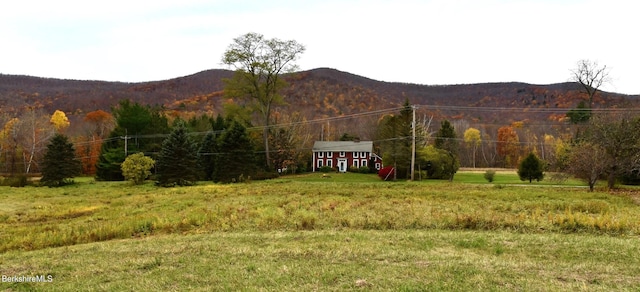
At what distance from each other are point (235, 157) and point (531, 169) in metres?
29.2

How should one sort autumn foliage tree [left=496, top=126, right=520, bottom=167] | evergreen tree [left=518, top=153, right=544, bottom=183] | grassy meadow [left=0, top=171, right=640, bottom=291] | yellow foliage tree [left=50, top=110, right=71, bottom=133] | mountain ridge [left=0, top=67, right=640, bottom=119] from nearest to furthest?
grassy meadow [left=0, top=171, right=640, bottom=291], evergreen tree [left=518, top=153, right=544, bottom=183], autumn foliage tree [left=496, top=126, right=520, bottom=167], yellow foliage tree [left=50, top=110, right=71, bottom=133], mountain ridge [left=0, top=67, right=640, bottom=119]

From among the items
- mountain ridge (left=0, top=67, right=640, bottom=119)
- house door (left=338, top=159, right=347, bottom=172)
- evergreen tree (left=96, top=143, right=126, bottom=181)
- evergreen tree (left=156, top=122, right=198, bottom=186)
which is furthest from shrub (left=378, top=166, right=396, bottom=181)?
mountain ridge (left=0, top=67, right=640, bottom=119)

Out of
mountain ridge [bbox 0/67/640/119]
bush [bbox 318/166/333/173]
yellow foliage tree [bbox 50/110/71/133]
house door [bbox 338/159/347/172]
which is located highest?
mountain ridge [bbox 0/67/640/119]

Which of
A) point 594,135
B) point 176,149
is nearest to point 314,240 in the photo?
point 594,135

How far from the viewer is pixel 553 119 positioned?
92812 mm

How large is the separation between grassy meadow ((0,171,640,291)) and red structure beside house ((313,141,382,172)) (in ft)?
154

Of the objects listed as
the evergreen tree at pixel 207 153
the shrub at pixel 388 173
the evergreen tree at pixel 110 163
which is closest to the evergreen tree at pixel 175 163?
the evergreen tree at pixel 207 153

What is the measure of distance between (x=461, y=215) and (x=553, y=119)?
8935 centimetres

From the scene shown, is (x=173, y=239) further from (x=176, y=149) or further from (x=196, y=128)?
(x=196, y=128)

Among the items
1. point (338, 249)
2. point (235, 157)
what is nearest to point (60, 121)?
point (235, 157)

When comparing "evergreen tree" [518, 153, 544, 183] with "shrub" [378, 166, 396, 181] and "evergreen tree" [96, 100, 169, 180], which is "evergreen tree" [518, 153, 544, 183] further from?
"evergreen tree" [96, 100, 169, 180]

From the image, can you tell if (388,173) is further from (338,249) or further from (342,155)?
(338,249)

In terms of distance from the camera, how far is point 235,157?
4634cm

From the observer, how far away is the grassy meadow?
291 inches
